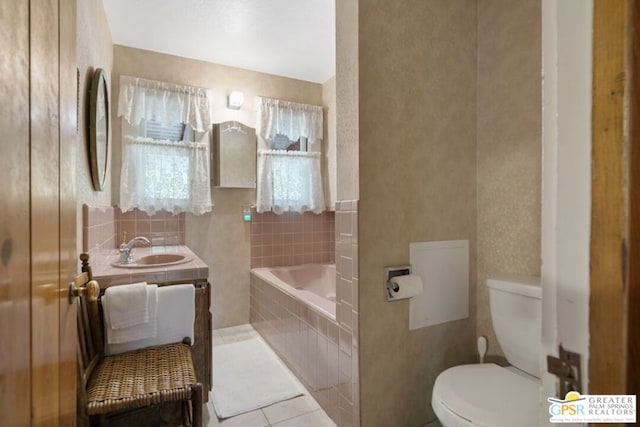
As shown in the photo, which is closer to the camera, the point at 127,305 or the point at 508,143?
the point at 127,305

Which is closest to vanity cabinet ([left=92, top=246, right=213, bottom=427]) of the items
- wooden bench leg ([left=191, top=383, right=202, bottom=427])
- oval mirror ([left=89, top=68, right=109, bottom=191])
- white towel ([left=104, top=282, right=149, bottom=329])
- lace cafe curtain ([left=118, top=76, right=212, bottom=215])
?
white towel ([left=104, top=282, right=149, bottom=329])

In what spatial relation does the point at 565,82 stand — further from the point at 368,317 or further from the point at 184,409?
the point at 184,409

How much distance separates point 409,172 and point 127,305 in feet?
5.06

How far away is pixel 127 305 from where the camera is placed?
145cm

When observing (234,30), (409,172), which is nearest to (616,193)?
(409,172)

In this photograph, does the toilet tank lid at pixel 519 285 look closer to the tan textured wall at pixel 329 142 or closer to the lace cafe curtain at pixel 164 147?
the tan textured wall at pixel 329 142

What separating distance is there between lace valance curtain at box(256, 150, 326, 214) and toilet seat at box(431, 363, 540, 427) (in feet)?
7.22

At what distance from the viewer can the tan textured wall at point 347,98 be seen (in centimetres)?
151

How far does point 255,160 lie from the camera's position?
123 inches

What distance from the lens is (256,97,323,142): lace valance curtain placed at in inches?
125

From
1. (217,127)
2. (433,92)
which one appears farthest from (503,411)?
(217,127)

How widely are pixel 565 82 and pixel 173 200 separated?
2.91 m

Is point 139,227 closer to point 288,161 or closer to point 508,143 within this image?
point 288,161

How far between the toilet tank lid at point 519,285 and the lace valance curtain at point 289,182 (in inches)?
82.5
